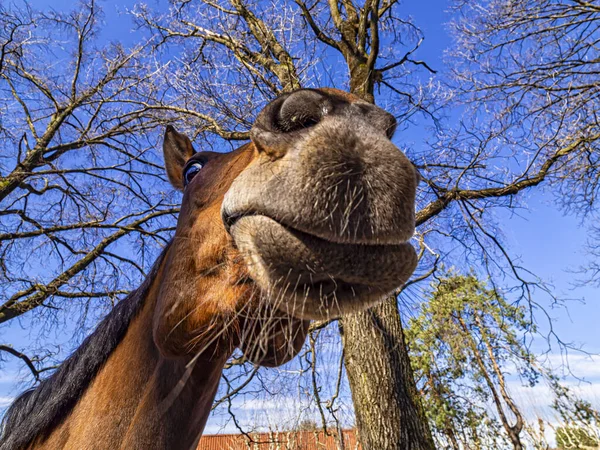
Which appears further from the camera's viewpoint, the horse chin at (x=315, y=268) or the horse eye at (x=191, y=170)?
the horse eye at (x=191, y=170)

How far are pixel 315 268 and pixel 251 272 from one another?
22cm

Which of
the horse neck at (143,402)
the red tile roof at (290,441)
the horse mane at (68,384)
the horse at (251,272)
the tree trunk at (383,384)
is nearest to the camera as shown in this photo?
the horse at (251,272)

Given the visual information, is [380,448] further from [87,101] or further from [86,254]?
[87,101]

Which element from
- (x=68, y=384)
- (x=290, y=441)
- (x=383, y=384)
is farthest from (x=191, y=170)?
(x=290, y=441)

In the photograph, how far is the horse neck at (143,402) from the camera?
1.58m

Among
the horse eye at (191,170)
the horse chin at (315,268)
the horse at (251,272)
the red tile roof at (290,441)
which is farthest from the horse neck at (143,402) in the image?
the red tile roof at (290,441)

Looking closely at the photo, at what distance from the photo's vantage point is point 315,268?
1142 mm

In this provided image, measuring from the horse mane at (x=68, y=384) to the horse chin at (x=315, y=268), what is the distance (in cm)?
90

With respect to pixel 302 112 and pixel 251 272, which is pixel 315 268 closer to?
pixel 251 272

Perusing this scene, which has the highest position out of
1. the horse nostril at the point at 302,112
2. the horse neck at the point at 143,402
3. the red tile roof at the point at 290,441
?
the red tile roof at the point at 290,441

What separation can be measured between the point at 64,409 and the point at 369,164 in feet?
5.73

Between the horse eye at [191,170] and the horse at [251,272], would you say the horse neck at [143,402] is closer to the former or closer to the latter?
the horse at [251,272]

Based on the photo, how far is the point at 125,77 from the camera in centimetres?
748

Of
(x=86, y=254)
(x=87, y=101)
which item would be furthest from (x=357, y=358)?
(x=87, y=101)
